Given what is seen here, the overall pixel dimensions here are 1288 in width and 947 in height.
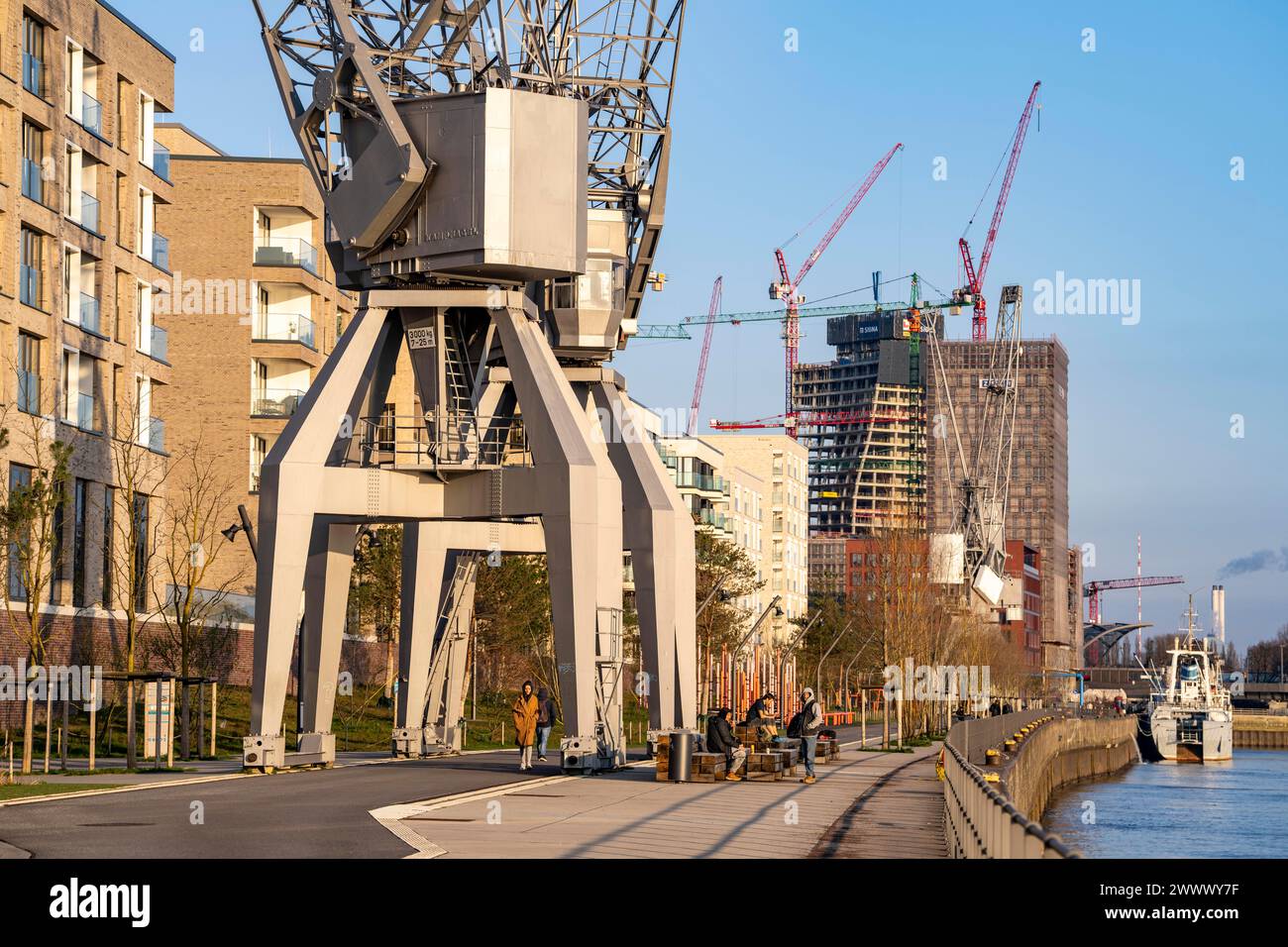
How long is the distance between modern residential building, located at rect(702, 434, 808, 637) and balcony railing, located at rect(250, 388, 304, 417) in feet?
283

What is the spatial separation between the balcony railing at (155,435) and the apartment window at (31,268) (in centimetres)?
949

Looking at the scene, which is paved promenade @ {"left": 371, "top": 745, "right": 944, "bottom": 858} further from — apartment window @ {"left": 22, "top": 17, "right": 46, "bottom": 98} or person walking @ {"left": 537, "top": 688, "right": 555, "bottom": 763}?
apartment window @ {"left": 22, "top": 17, "right": 46, "bottom": 98}

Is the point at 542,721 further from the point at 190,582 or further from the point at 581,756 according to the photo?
the point at 190,582

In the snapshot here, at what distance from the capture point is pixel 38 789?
103 ft

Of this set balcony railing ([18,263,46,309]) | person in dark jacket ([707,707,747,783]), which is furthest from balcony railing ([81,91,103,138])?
person in dark jacket ([707,707,747,783])

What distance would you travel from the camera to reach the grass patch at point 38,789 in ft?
97.6

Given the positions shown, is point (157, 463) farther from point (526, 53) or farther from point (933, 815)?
point (933, 815)

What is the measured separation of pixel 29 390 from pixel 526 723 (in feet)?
73.3

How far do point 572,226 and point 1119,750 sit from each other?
4006 inches

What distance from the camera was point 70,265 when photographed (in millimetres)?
57688

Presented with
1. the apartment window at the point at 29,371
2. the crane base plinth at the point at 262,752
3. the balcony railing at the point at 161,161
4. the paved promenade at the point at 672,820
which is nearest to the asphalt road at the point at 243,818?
the crane base plinth at the point at 262,752

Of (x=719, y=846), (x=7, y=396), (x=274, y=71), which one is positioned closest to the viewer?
(x=719, y=846)

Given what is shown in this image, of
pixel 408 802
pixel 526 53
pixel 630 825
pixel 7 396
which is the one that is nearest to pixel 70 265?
pixel 7 396

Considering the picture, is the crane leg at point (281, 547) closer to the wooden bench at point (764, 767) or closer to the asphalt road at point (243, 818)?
the asphalt road at point (243, 818)
